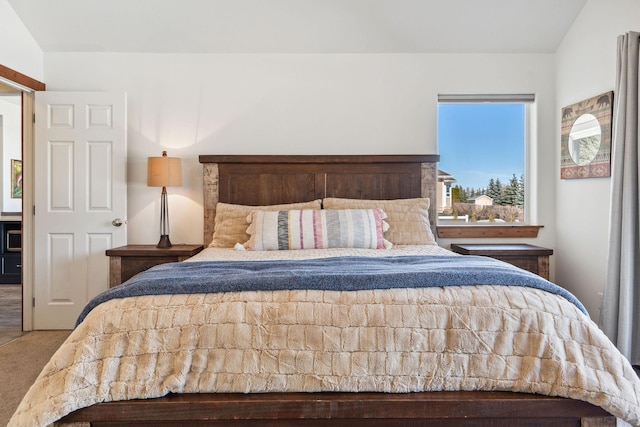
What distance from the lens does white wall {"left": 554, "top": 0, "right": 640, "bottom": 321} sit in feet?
9.29

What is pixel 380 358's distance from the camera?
1386 millimetres

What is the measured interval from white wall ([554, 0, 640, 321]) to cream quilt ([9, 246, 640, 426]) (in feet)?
6.32

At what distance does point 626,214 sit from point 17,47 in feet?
14.6

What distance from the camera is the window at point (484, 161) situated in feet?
12.0

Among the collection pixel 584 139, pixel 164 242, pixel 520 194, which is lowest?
pixel 164 242

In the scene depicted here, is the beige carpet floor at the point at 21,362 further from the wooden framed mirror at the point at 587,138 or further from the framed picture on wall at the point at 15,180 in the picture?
the wooden framed mirror at the point at 587,138

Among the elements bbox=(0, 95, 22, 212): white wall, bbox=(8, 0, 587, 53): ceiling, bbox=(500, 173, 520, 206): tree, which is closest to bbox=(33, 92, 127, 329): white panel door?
bbox=(8, 0, 587, 53): ceiling

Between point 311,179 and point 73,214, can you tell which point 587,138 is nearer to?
point 311,179

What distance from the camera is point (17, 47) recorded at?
3137mm

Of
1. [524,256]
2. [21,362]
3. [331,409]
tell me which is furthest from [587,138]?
[21,362]

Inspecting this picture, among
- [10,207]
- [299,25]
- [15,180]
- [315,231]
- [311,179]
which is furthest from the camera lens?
[15,180]

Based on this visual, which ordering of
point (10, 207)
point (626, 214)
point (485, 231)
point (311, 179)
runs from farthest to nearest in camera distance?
point (10, 207) → point (485, 231) → point (311, 179) → point (626, 214)

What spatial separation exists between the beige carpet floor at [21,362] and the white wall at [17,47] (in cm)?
206

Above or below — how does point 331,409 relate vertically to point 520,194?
below
